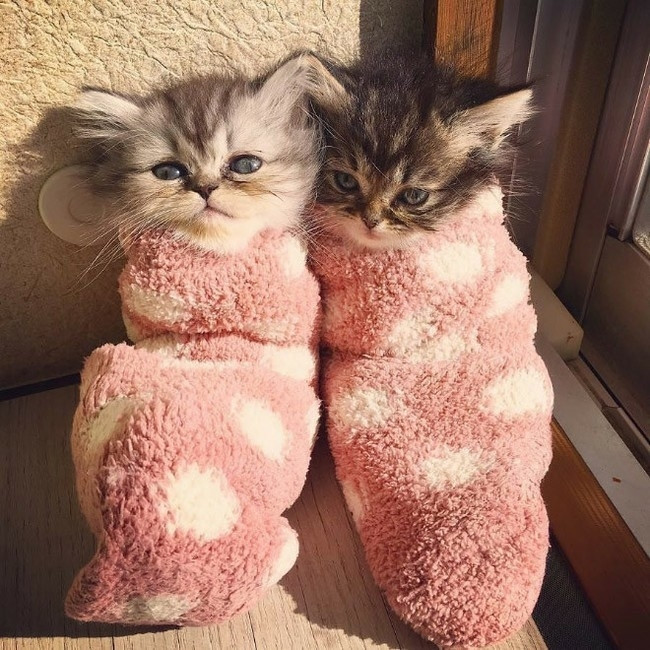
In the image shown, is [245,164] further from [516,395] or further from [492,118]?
[516,395]

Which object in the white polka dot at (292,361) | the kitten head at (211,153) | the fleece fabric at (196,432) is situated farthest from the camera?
the white polka dot at (292,361)

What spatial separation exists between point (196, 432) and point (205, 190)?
296 millimetres

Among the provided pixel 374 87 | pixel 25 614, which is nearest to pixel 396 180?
pixel 374 87

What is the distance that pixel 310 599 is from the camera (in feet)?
2.91

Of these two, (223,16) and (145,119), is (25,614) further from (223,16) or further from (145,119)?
(223,16)

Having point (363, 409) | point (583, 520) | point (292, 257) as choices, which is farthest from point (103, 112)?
point (583, 520)

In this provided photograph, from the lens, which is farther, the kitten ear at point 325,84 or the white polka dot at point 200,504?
the kitten ear at point 325,84

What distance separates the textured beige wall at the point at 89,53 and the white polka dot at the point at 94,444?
0.33m

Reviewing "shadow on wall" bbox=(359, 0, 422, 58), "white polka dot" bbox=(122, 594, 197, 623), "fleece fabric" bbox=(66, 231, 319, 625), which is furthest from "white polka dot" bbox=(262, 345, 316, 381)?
"shadow on wall" bbox=(359, 0, 422, 58)

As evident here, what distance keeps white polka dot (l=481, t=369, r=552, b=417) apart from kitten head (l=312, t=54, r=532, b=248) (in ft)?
0.77

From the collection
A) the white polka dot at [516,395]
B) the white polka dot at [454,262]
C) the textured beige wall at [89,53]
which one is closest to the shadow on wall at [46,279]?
the textured beige wall at [89,53]

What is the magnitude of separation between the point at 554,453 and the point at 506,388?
0.73 feet

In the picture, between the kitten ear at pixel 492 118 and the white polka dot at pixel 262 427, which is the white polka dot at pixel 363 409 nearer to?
the white polka dot at pixel 262 427

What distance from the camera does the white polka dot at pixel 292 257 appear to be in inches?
35.6
